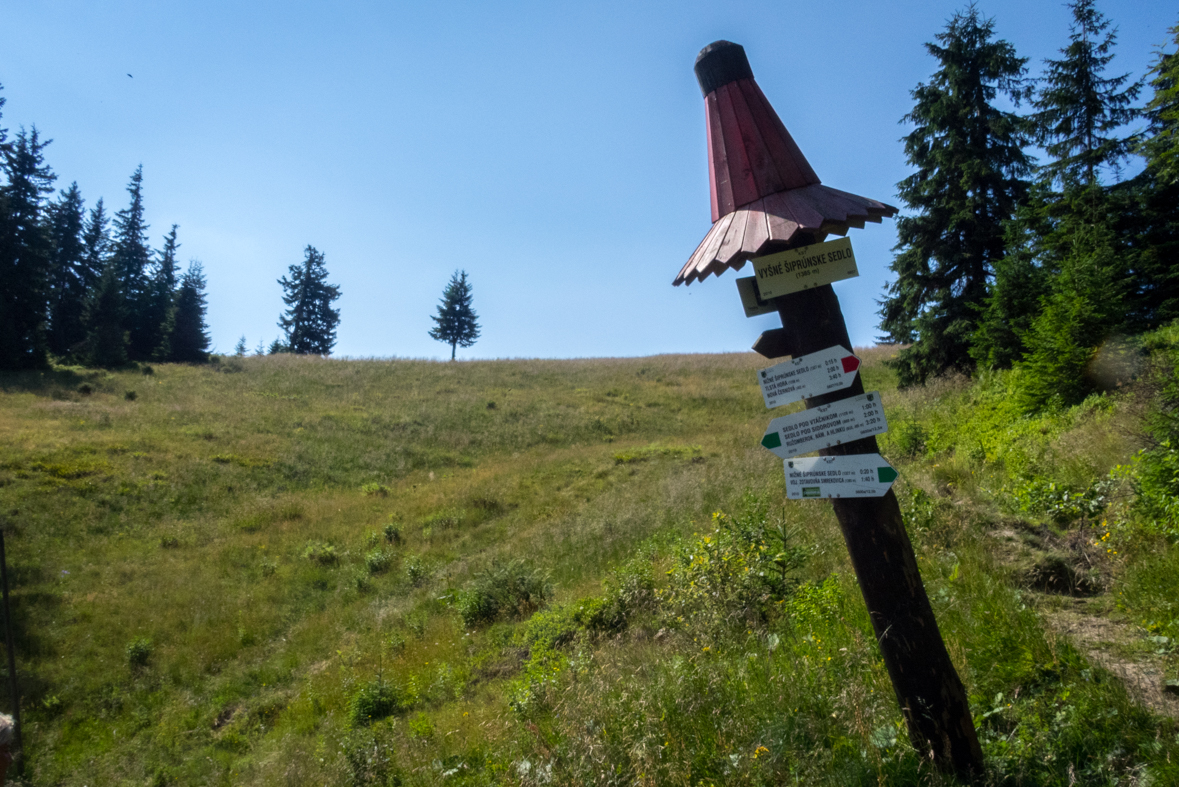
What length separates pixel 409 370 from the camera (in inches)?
1553

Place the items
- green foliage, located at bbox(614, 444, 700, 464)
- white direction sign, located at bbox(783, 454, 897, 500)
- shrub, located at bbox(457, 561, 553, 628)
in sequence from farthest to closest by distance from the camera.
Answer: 1. green foliage, located at bbox(614, 444, 700, 464)
2. shrub, located at bbox(457, 561, 553, 628)
3. white direction sign, located at bbox(783, 454, 897, 500)

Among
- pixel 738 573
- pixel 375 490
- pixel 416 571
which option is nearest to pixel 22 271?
pixel 375 490

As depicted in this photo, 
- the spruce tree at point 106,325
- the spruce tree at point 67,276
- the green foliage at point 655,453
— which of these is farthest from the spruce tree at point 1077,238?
the spruce tree at point 67,276

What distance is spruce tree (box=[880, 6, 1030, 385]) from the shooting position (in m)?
15.0

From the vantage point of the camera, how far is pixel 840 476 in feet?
9.10

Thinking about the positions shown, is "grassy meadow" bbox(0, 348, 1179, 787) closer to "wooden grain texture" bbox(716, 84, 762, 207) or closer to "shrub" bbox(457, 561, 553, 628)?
"shrub" bbox(457, 561, 553, 628)

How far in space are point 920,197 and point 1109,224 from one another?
4.43 metres

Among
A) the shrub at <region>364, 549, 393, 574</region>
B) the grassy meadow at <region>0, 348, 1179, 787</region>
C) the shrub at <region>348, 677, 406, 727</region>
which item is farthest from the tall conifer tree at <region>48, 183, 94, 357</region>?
the shrub at <region>348, 677, 406, 727</region>

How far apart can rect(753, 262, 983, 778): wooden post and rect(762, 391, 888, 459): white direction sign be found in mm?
58

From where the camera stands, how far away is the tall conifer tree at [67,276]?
132 feet

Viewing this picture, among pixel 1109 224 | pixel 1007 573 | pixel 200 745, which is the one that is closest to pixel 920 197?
pixel 1109 224

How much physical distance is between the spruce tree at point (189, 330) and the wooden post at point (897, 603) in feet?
148

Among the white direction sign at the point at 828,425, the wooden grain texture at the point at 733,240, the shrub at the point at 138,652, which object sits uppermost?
the wooden grain texture at the point at 733,240

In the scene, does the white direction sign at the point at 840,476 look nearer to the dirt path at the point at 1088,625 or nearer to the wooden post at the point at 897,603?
the wooden post at the point at 897,603
